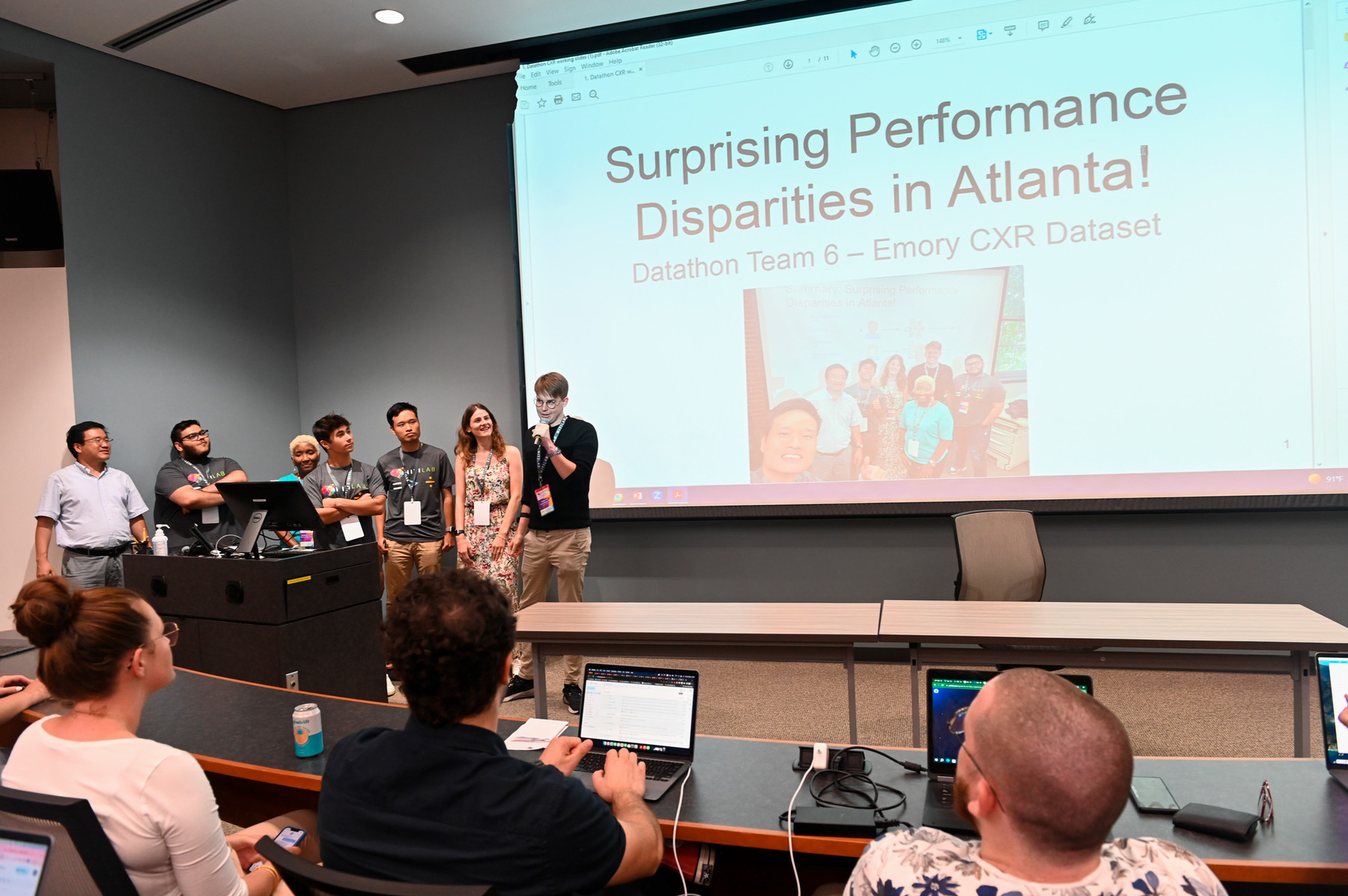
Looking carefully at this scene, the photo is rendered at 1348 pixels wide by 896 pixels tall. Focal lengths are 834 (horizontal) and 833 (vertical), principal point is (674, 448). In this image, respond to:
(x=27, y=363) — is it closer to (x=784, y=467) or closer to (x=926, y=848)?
(x=784, y=467)

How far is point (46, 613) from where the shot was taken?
5.31 ft

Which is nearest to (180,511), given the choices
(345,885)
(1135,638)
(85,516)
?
(85,516)

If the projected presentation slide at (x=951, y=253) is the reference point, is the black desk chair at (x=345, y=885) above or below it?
below

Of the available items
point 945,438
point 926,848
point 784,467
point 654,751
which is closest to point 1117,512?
point 945,438

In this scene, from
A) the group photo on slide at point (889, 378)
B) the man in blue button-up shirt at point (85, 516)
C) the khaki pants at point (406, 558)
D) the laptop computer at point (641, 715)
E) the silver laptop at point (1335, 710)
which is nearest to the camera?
the silver laptop at point (1335, 710)

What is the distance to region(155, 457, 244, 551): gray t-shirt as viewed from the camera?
4.95 m

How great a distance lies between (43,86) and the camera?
4.98 meters

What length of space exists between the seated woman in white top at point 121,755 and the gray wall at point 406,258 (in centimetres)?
394

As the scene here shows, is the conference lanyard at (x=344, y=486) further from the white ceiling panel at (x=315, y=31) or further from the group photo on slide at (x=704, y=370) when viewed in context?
the white ceiling panel at (x=315, y=31)

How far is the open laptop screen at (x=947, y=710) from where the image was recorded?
176cm

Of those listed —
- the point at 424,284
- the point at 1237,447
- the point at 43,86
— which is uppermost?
the point at 43,86

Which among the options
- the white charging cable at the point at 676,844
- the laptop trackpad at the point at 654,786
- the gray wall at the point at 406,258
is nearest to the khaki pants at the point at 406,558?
the gray wall at the point at 406,258

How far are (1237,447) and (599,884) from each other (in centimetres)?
395

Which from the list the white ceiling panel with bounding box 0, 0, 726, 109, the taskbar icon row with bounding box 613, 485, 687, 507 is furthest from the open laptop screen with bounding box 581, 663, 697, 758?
the white ceiling panel with bounding box 0, 0, 726, 109
